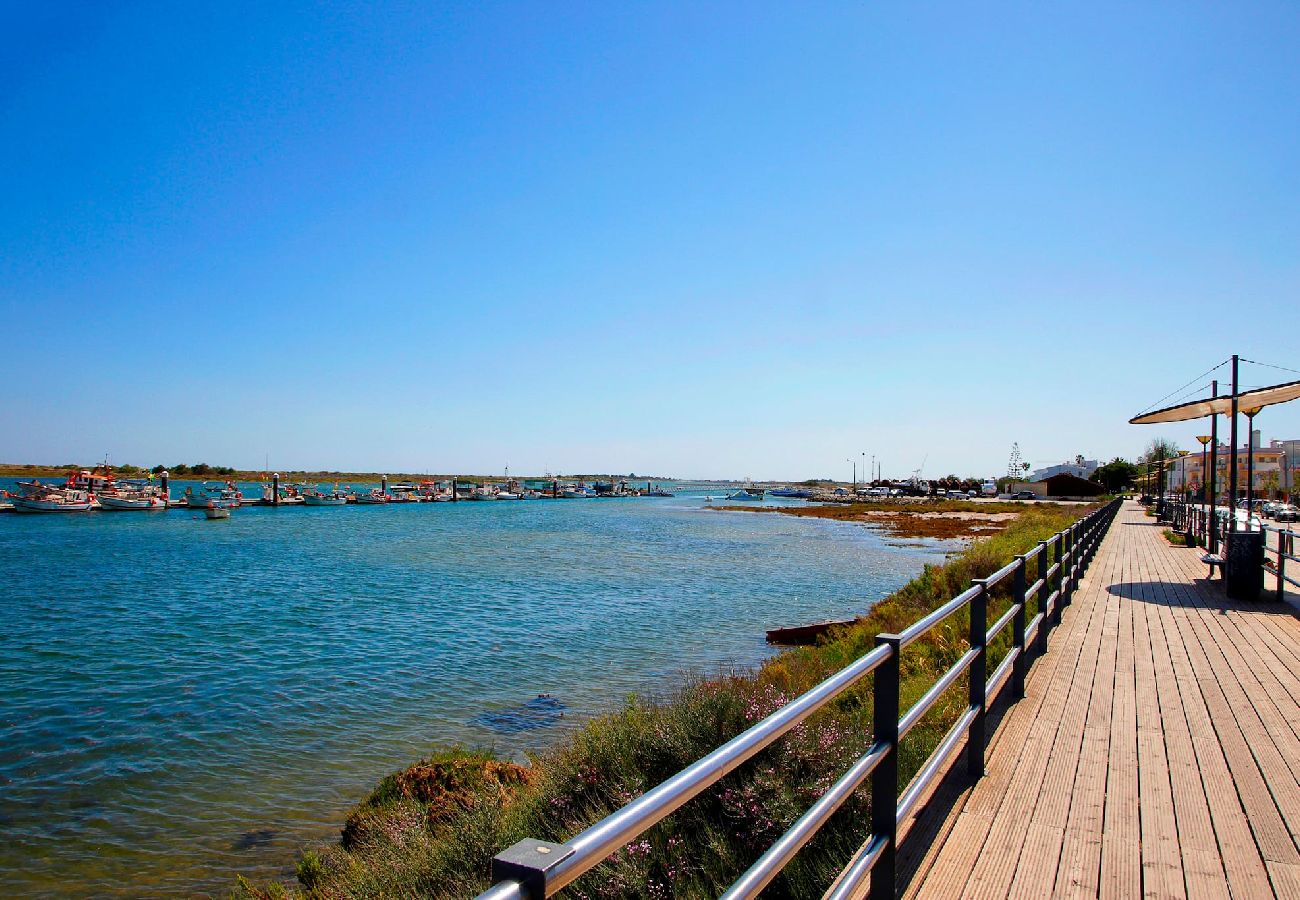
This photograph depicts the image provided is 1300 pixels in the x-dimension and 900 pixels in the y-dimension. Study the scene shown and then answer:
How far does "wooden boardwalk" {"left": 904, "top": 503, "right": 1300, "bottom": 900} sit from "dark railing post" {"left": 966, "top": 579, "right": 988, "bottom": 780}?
134mm

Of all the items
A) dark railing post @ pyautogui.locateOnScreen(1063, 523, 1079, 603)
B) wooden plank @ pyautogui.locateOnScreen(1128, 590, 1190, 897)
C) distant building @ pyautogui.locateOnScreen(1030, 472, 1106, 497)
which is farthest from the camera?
distant building @ pyautogui.locateOnScreen(1030, 472, 1106, 497)

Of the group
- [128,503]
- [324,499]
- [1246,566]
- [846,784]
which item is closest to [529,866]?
[846,784]

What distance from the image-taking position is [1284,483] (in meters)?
53.3

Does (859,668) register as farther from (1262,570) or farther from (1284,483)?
(1284,483)

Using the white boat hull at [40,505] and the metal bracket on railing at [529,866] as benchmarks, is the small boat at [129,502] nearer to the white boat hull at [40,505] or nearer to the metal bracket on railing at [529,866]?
the white boat hull at [40,505]

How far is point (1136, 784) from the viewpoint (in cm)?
459

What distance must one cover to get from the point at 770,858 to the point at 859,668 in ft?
2.77

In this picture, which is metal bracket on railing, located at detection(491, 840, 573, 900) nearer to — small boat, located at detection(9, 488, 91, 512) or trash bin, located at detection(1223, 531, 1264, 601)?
trash bin, located at detection(1223, 531, 1264, 601)

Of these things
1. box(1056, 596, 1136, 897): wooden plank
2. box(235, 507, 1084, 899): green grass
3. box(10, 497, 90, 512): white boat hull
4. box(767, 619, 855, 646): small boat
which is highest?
box(1056, 596, 1136, 897): wooden plank

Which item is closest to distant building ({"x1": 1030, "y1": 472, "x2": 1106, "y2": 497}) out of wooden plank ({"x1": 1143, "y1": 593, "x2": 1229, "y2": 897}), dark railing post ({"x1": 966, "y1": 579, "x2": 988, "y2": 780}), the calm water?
the calm water

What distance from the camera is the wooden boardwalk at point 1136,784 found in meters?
3.48

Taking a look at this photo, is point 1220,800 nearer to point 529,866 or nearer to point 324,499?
point 529,866

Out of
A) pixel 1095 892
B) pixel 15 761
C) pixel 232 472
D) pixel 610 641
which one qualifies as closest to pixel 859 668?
pixel 1095 892

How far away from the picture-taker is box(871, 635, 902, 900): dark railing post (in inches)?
111
